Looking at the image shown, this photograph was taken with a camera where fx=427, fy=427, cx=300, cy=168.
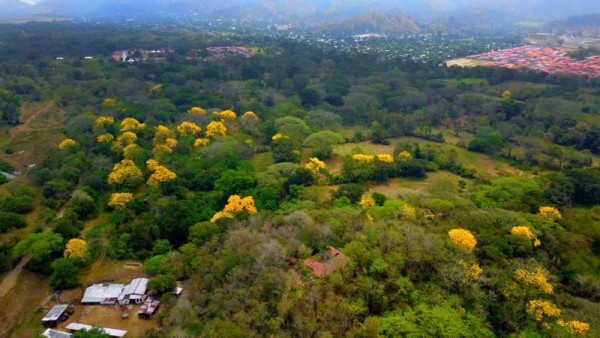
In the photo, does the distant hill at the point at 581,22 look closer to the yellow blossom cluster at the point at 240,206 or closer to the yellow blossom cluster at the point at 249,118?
the yellow blossom cluster at the point at 249,118

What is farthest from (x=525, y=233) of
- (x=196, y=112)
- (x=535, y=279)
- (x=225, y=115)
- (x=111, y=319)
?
(x=196, y=112)

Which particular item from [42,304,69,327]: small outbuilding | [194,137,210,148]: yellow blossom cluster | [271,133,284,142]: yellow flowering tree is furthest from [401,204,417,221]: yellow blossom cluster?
[194,137,210,148]: yellow blossom cluster

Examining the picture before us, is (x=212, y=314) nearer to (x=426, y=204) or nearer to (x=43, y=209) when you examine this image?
(x=426, y=204)

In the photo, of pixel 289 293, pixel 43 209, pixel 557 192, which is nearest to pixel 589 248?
pixel 557 192

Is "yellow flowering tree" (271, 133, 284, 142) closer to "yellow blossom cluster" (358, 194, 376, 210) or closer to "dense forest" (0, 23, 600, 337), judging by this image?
"dense forest" (0, 23, 600, 337)

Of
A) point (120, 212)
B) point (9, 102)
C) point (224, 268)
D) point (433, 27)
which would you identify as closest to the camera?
point (224, 268)
